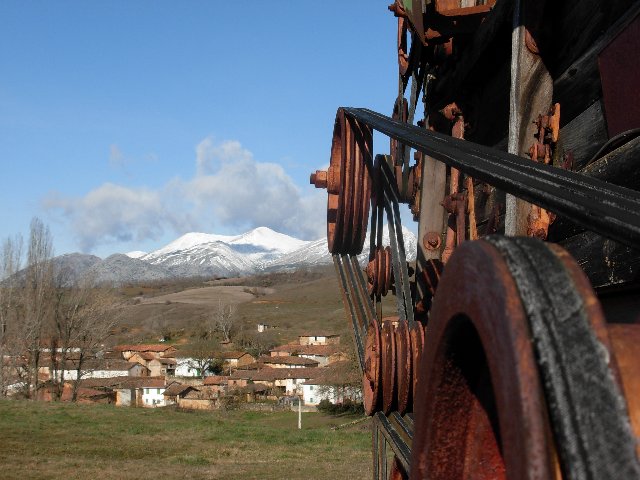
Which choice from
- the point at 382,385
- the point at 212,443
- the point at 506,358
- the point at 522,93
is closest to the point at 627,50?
the point at 522,93

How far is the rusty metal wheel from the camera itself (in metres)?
3.70

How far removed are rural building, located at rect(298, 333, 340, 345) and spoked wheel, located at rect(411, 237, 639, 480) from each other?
8289 cm

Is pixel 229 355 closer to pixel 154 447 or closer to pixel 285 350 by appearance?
pixel 285 350

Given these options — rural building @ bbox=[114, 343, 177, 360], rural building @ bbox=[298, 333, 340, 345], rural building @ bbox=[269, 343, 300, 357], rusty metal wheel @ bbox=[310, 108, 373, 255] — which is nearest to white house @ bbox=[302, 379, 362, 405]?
rural building @ bbox=[269, 343, 300, 357]

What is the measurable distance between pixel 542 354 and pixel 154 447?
2779 centimetres

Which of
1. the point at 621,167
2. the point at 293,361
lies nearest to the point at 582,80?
the point at 621,167

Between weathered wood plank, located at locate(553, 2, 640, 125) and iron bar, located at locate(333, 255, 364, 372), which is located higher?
weathered wood plank, located at locate(553, 2, 640, 125)

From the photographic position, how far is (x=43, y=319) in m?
44.2

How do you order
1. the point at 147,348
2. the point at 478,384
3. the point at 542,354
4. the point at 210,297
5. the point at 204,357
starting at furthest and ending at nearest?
the point at 210,297
the point at 147,348
the point at 204,357
the point at 478,384
the point at 542,354

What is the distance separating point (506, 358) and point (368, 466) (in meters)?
23.1

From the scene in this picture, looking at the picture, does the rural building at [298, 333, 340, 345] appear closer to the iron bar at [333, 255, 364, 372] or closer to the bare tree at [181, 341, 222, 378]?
the bare tree at [181, 341, 222, 378]

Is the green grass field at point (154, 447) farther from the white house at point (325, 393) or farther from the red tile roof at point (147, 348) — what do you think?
→ the red tile roof at point (147, 348)

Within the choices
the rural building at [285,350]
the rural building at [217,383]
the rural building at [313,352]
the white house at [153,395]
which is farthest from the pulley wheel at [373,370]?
the rural building at [285,350]

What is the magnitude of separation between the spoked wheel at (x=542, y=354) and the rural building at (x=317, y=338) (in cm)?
8289
